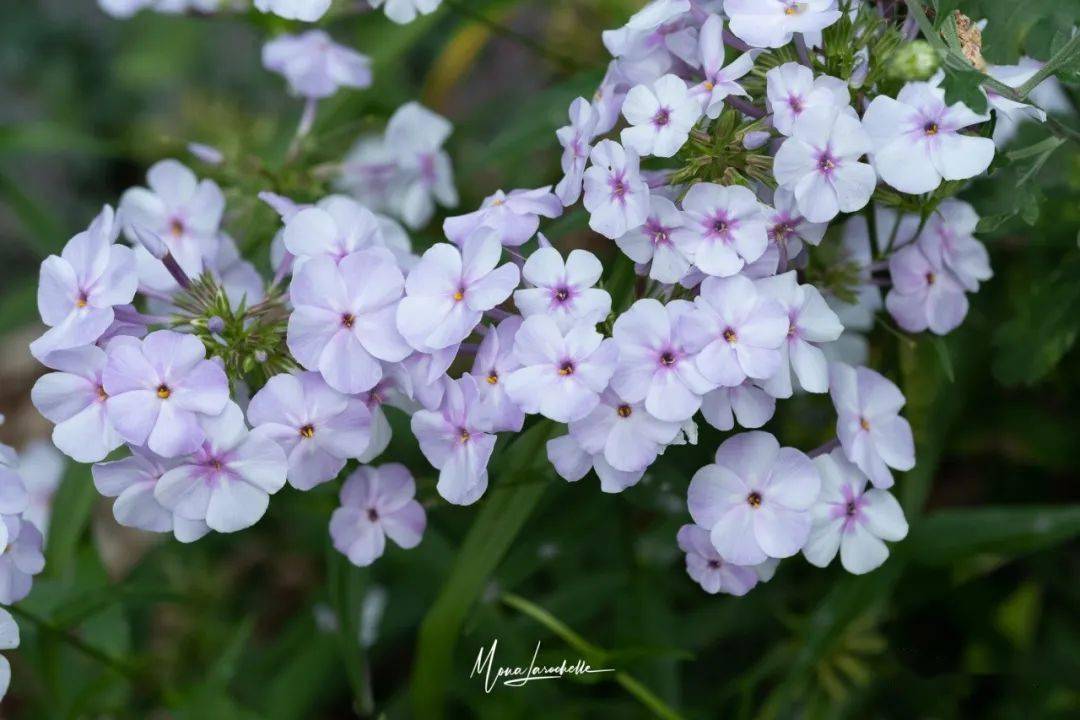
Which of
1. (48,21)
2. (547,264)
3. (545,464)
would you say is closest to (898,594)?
(545,464)

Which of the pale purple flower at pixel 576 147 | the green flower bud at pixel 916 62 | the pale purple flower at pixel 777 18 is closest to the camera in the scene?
the green flower bud at pixel 916 62

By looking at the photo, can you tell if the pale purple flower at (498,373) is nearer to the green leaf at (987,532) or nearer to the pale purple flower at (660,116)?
the pale purple flower at (660,116)

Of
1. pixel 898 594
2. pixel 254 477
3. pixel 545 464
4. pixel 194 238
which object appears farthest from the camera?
pixel 898 594

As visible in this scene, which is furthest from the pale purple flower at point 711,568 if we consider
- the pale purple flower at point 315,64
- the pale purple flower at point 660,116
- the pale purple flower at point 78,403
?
the pale purple flower at point 315,64

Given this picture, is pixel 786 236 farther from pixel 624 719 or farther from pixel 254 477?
pixel 624 719

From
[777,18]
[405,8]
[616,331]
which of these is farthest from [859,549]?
[405,8]

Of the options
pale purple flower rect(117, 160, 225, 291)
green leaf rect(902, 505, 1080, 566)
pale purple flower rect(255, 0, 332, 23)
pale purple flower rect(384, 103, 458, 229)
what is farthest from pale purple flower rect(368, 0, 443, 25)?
green leaf rect(902, 505, 1080, 566)

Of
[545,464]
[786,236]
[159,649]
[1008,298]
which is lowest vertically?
[159,649]
